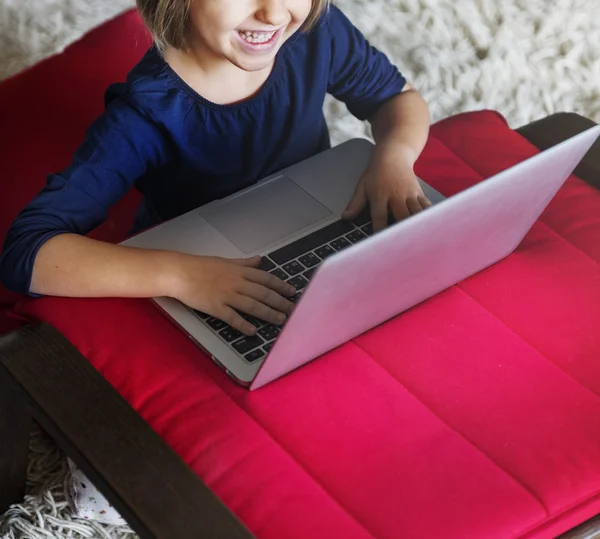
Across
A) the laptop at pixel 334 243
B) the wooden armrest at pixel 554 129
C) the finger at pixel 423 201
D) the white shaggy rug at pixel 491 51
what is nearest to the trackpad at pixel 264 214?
the laptop at pixel 334 243

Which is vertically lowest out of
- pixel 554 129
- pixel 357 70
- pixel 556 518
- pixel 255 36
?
pixel 556 518

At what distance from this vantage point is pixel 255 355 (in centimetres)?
84

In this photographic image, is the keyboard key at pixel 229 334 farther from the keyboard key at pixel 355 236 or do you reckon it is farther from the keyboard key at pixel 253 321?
the keyboard key at pixel 355 236

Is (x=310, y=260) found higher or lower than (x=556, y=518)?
higher

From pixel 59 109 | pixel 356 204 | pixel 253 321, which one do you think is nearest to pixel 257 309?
pixel 253 321

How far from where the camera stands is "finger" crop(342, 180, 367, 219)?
1012 mm

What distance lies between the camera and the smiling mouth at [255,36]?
0.95m

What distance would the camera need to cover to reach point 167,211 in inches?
44.2

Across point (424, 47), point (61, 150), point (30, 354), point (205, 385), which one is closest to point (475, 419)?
point (205, 385)

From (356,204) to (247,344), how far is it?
0.25m

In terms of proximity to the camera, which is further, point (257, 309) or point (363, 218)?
point (363, 218)

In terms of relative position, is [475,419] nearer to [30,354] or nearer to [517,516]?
[517,516]

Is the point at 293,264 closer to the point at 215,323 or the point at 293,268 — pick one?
the point at 293,268

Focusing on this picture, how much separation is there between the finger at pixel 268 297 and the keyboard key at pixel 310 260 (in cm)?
8
